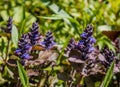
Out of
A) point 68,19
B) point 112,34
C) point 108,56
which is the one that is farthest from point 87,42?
point 68,19

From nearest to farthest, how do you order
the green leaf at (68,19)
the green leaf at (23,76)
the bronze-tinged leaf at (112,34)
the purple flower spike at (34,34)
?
the green leaf at (23,76) → the purple flower spike at (34,34) → the bronze-tinged leaf at (112,34) → the green leaf at (68,19)

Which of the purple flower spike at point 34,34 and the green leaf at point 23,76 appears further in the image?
the purple flower spike at point 34,34

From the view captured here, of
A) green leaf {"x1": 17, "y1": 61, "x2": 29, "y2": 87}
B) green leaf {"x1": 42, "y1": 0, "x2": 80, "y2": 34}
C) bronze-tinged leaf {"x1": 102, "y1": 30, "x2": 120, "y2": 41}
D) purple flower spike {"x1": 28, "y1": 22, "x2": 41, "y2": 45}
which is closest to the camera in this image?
green leaf {"x1": 17, "y1": 61, "x2": 29, "y2": 87}

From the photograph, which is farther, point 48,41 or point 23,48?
point 48,41

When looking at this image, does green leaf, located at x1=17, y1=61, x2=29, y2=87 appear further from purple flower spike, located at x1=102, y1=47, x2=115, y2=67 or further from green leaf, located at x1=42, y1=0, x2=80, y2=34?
green leaf, located at x1=42, y1=0, x2=80, y2=34

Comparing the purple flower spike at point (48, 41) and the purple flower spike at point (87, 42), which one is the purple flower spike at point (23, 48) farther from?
the purple flower spike at point (87, 42)

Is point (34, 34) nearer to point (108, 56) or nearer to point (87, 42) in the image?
point (87, 42)

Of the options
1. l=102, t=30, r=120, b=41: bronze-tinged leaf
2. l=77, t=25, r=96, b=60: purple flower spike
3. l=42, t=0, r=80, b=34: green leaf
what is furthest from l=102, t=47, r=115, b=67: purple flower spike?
l=42, t=0, r=80, b=34: green leaf

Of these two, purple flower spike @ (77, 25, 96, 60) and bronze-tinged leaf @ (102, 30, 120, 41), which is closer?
purple flower spike @ (77, 25, 96, 60)

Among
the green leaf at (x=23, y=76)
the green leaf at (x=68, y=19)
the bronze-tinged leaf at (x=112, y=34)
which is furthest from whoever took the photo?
the green leaf at (x=68, y=19)

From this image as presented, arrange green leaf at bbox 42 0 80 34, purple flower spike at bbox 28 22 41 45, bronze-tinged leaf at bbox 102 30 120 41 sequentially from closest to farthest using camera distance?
1. purple flower spike at bbox 28 22 41 45
2. bronze-tinged leaf at bbox 102 30 120 41
3. green leaf at bbox 42 0 80 34

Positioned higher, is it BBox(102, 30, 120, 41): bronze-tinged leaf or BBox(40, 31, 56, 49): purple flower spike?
BBox(40, 31, 56, 49): purple flower spike

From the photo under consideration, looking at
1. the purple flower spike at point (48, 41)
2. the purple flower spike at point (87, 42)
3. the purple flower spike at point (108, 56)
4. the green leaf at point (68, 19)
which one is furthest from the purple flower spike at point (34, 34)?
the green leaf at point (68, 19)
